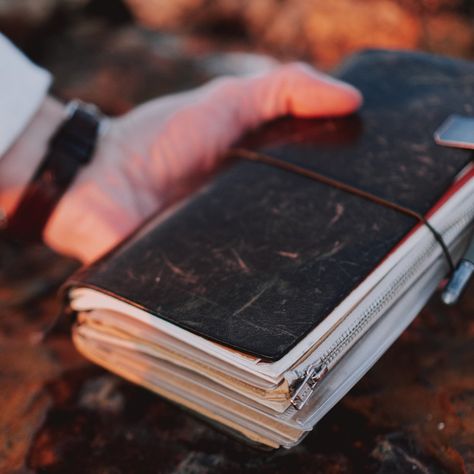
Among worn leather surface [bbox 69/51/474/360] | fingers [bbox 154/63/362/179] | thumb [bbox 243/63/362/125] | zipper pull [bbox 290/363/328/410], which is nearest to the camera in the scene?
zipper pull [bbox 290/363/328/410]

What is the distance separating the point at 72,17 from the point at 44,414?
299cm

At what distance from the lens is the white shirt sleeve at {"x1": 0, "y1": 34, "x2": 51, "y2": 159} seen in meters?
1.57

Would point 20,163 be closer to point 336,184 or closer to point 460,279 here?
point 336,184

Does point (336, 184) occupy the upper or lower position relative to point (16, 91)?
lower

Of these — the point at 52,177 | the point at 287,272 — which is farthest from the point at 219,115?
the point at 287,272

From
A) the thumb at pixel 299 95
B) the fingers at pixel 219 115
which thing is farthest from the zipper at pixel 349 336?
the fingers at pixel 219 115

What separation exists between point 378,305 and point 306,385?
215 millimetres

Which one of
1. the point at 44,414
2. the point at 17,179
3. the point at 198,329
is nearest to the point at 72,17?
the point at 17,179

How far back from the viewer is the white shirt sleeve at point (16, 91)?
5.15 feet

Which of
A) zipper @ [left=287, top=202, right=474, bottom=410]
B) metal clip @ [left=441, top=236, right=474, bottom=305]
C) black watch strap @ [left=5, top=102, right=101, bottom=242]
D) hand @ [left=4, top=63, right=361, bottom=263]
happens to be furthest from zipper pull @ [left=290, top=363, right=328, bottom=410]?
black watch strap @ [left=5, top=102, right=101, bottom=242]

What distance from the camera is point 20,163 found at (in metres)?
1.64

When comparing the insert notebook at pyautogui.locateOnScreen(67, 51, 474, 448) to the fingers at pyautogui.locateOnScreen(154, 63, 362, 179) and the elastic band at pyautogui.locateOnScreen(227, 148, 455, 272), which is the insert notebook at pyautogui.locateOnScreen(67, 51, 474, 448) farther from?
the fingers at pyautogui.locateOnScreen(154, 63, 362, 179)

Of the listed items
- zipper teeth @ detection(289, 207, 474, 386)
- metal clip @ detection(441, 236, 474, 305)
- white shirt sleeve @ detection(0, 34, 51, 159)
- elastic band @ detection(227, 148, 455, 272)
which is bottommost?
metal clip @ detection(441, 236, 474, 305)

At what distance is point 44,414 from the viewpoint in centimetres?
134
